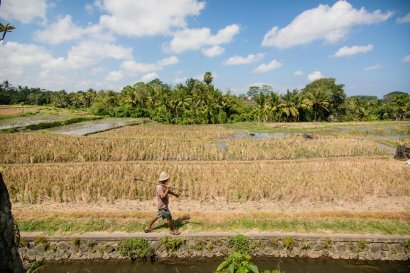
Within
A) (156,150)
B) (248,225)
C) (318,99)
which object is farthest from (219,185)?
(318,99)

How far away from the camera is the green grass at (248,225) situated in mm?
7152

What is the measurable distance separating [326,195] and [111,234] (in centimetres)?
655

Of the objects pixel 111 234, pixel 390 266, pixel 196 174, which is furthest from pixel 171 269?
pixel 196 174

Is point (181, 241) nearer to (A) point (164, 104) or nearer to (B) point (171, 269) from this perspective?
(B) point (171, 269)

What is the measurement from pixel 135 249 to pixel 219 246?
1864mm

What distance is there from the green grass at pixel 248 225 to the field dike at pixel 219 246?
0.34 meters

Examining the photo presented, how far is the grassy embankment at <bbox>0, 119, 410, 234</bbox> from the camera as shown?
24.5ft

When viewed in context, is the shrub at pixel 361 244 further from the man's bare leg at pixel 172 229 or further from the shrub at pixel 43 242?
the shrub at pixel 43 242

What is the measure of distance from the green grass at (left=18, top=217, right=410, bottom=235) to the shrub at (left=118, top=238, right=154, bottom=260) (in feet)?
1.61

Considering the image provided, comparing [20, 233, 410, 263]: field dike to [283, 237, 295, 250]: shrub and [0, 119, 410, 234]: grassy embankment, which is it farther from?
[0, 119, 410, 234]: grassy embankment

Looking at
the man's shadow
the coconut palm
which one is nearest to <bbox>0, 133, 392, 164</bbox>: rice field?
the man's shadow

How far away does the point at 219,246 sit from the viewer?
6.75m

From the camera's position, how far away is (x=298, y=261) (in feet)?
21.8

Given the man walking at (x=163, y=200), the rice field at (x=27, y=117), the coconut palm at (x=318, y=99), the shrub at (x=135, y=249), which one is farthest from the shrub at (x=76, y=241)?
the coconut palm at (x=318, y=99)
